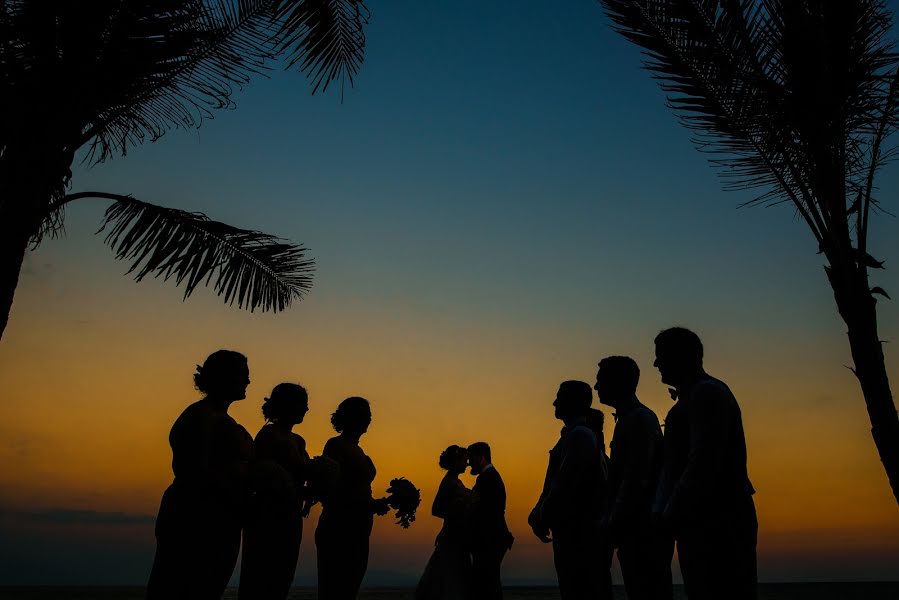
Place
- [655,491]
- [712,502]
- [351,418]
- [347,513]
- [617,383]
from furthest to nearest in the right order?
[351,418] → [347,513] → [617,383] → [655,491] → [712,502]

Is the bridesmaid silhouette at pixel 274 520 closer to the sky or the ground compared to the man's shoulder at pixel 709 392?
closer to the ground

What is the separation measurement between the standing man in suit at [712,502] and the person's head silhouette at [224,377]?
231cm

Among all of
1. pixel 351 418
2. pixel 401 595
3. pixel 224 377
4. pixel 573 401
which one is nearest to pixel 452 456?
pixel 351 418

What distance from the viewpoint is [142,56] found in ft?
19.0

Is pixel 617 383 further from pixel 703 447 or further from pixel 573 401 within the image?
pixel 703 447

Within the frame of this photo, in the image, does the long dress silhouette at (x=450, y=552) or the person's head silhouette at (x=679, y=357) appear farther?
the long dress silhouette at (x=450, y=552)

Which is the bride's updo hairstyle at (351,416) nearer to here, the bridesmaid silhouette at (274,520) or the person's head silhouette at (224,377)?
the bridesmaid silhouette at (274,520)

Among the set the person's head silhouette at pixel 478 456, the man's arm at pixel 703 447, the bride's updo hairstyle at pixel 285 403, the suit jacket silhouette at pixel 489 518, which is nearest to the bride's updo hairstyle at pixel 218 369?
the bride's updo hairstyle at pixel 285 403

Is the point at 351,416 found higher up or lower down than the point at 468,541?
higher up

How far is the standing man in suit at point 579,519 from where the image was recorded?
193 inches

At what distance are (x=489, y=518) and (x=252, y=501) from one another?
364 cm

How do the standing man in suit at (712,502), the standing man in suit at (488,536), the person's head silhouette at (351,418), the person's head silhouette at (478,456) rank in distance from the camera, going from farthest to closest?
the person's head silhouette at (478,456) < the standing man in suit at (488,536) < the person's head silhouette at (351,418) < the standing man in suit at (712,502)

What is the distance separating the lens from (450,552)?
24.0 feet

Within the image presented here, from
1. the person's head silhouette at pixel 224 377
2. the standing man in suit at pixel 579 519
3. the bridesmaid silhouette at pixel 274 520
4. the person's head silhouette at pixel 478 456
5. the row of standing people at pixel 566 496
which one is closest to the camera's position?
the row of standing people at pixel 566 496
